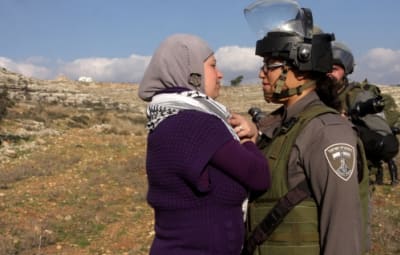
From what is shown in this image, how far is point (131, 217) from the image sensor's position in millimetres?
9414

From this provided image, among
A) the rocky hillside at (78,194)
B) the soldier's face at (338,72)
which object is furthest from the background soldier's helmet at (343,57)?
the rocky hillside at (78,194)

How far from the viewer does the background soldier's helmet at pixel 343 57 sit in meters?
3.52

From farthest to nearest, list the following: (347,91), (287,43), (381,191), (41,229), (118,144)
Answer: (118,144) → (381,191) → (41,229) → (347,91) → (287,43)

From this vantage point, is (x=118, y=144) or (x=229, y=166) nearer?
(x=229, y=166)

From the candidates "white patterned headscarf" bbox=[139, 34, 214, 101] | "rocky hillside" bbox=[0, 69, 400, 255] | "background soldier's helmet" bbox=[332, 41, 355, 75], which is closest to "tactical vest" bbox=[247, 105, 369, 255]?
"white patterned headscarf" bbox=[139, 34, 214, 101]

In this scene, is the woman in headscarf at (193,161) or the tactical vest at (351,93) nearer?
the woman in headscarf at (193,161)

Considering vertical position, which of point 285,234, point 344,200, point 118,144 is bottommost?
point 118,144

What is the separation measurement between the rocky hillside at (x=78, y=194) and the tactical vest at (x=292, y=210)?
5059 millimetres

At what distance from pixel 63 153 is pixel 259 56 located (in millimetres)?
14020

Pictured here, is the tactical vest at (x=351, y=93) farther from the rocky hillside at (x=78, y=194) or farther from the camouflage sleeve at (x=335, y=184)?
the rocky hillside at (x=78, y=194)

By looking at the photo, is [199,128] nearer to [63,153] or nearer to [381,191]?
[381,191]

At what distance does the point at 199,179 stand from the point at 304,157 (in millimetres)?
421

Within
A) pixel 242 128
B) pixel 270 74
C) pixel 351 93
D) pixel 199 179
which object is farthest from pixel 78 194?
pixel 199 179

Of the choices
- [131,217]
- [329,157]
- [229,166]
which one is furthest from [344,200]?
[131,217]
